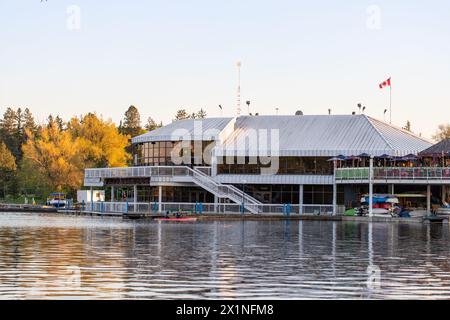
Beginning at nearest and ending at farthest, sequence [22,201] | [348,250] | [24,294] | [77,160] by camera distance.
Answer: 1. [24,294]
2. [348,250]
3. [77,160]
4. [22,201]

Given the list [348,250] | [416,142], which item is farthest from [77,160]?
[348,250]

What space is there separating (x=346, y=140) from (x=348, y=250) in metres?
56.8

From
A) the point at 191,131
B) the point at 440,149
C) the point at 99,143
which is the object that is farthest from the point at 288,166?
the point at 99,143

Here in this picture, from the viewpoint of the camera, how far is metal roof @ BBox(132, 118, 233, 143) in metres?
106

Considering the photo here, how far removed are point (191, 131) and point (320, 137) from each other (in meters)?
15.6

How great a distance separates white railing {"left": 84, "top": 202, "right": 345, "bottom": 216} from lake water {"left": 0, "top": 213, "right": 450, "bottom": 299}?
32.4 m

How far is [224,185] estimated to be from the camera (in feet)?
318

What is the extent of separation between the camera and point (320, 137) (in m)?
105

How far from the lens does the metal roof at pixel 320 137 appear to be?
101 m

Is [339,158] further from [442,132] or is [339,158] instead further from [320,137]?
[442,132]
